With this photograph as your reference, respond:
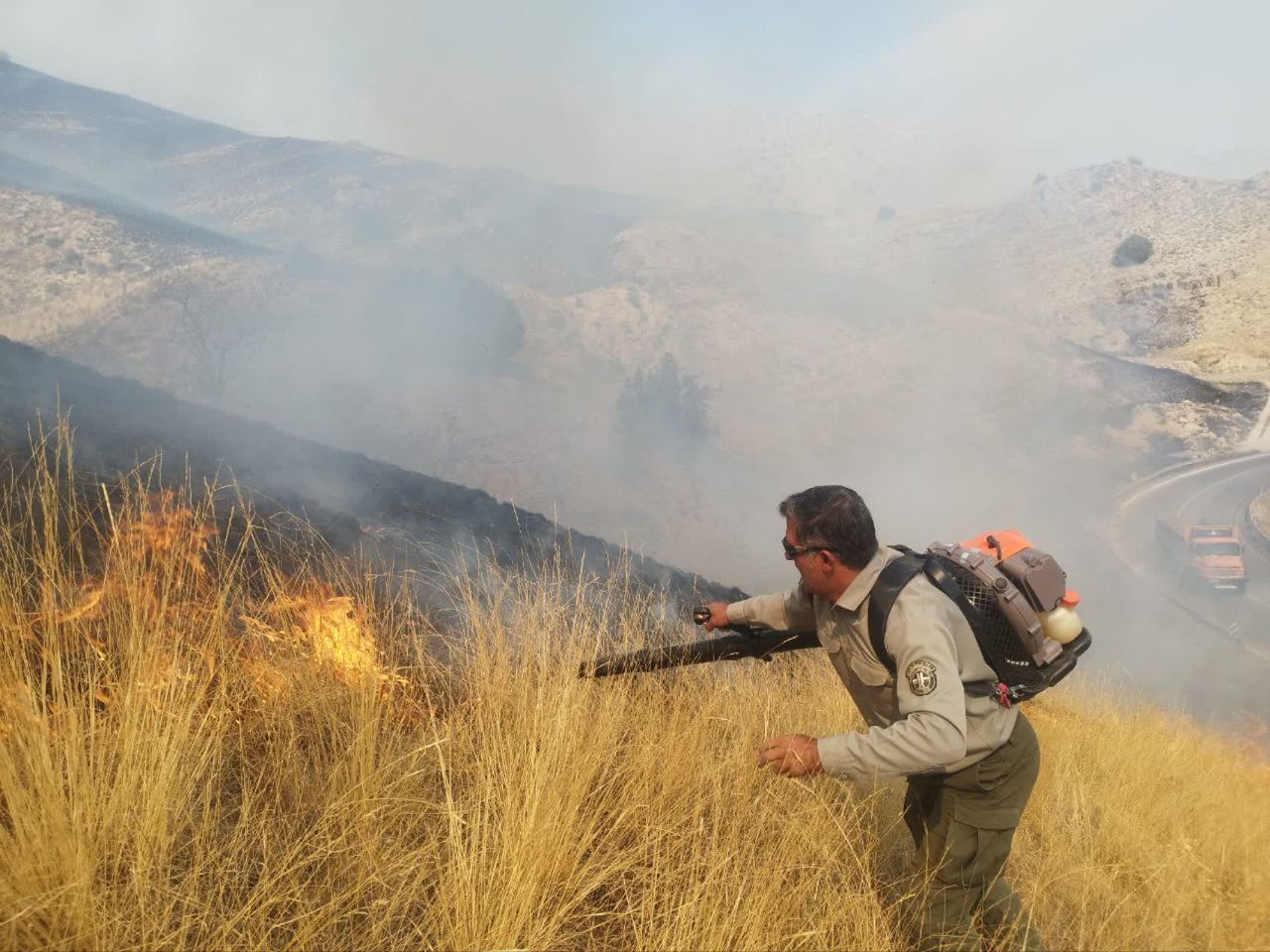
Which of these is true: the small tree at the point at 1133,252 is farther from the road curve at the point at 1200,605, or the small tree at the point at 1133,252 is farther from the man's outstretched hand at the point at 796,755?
the man's outstretched hand at the point at 796,755

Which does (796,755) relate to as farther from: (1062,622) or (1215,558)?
(1215,558)

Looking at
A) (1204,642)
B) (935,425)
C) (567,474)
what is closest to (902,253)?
(935,425)

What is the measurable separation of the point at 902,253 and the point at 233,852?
2081 inches

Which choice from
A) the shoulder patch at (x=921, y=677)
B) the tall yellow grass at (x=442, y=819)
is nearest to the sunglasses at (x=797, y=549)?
the shoulder patch at (x=921, y=677)

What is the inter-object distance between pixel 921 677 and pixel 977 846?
749 millimetres

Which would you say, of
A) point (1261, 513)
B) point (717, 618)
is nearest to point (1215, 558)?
point (1261, 513)

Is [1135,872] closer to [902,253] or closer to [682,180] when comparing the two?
[902,253]

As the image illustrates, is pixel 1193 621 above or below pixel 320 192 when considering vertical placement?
below

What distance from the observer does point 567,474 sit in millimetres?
23656

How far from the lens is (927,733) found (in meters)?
1.79

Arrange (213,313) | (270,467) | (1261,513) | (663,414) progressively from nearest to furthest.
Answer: (270,467)
(1261,513)
(213,313)
(663,414)

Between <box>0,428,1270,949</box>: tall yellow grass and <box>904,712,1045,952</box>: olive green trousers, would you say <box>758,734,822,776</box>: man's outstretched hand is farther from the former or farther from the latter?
Result: <box>904,712,1045,952</box>: olive green trousers

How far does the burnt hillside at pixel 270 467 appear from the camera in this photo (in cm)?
727

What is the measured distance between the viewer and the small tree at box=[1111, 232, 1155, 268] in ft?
126
